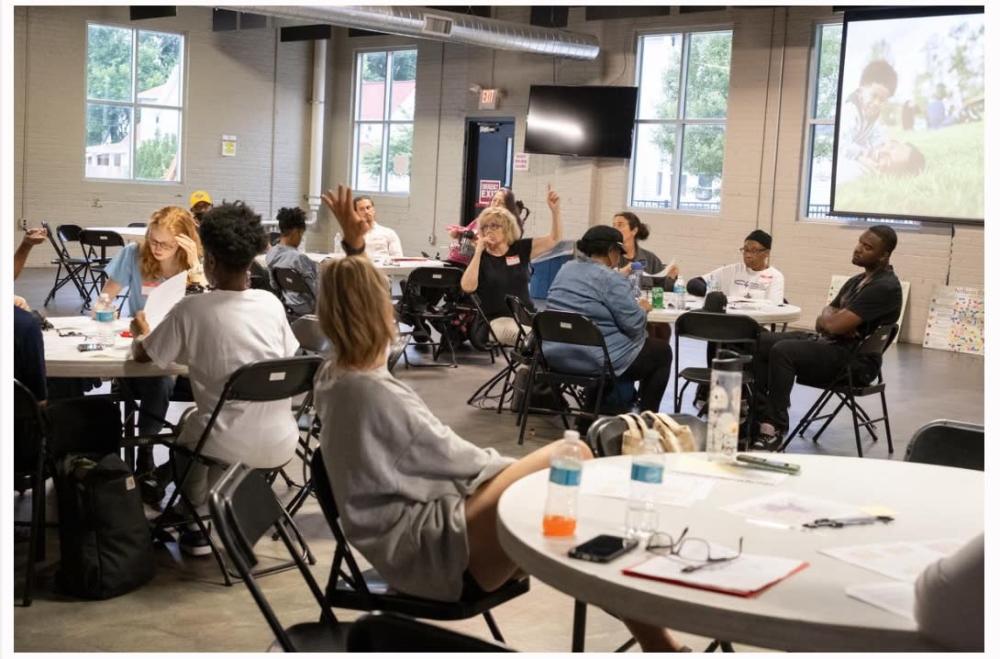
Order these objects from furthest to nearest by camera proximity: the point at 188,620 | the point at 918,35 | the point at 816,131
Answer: the point at 816,131 < the point at 918,35 < the point at 188,620

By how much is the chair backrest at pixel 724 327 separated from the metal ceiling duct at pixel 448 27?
722cm

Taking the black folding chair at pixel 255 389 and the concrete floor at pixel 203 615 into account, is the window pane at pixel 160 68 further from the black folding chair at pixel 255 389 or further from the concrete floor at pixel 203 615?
the black folding chair at pixel 255 389

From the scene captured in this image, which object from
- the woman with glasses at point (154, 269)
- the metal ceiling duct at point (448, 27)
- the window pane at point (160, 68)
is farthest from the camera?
the window pane at point (160, 68)

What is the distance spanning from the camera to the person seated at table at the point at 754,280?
7.47 m

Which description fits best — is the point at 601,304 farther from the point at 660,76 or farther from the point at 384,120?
the point at 384,120

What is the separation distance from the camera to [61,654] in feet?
10.4

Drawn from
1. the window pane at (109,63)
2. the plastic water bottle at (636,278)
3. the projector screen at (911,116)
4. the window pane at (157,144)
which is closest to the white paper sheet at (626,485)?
the plastic water bottle at (636,278)

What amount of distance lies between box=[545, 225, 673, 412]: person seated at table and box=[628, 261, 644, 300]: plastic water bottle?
12 cm

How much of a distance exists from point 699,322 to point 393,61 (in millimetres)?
11919

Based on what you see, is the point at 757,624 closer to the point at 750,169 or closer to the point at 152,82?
the point at 750,169

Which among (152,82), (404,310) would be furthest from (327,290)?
(152,82)

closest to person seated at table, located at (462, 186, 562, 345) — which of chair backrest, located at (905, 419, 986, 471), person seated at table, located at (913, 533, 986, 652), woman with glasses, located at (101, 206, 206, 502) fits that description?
woman with glasses, located at (101, 206, 206, 502)

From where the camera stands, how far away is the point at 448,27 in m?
12.7

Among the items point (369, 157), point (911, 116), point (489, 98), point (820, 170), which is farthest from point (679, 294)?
point (369, 157)
